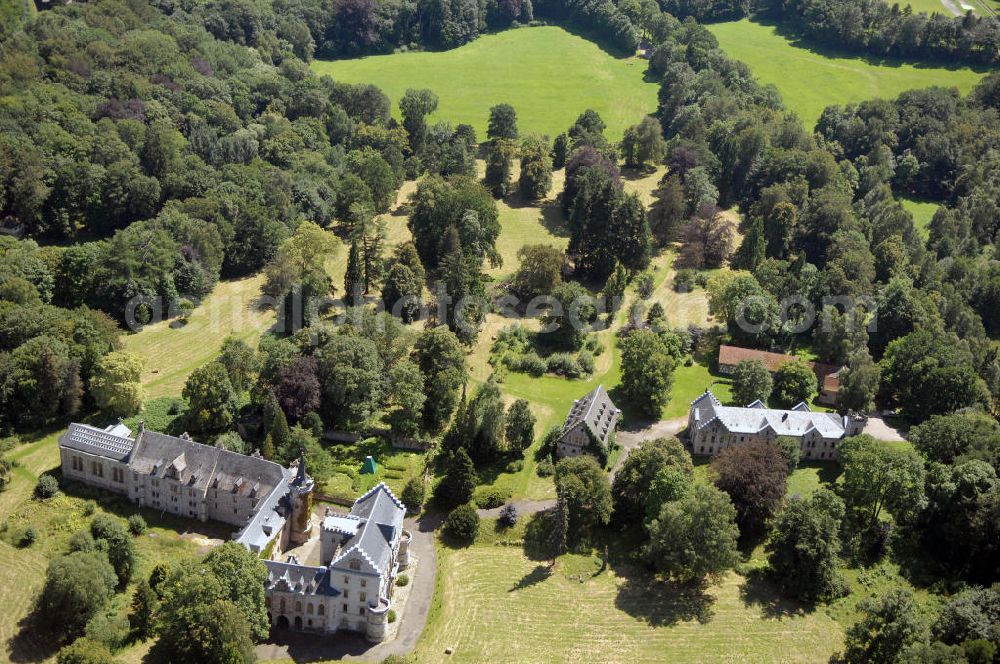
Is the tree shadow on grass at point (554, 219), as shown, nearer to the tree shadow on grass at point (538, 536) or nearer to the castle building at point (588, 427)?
the castle building at point (588, 427)

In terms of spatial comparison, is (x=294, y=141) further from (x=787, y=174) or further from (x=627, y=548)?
(x=627, y=548)

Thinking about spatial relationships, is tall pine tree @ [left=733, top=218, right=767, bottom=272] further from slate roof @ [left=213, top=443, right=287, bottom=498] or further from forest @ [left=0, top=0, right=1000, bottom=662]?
slate roof @ [left=213, top=443, right=287, bottom=498]

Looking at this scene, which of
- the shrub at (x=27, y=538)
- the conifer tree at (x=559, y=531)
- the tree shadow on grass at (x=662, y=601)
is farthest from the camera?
the conifer tree at (x=559, y=531)

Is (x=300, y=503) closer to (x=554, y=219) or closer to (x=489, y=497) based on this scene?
(x=489, y=497)

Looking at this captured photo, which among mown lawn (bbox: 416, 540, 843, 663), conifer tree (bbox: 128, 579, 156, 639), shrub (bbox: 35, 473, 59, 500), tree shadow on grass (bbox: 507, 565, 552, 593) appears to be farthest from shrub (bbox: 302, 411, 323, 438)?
tree shadow on grass (bbox: 507, 565, 552, 593)

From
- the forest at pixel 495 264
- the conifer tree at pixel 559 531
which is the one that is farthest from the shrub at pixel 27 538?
the conifer tree at pixel 559 531

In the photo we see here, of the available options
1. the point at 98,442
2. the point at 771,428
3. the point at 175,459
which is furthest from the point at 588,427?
the point at 98,442
